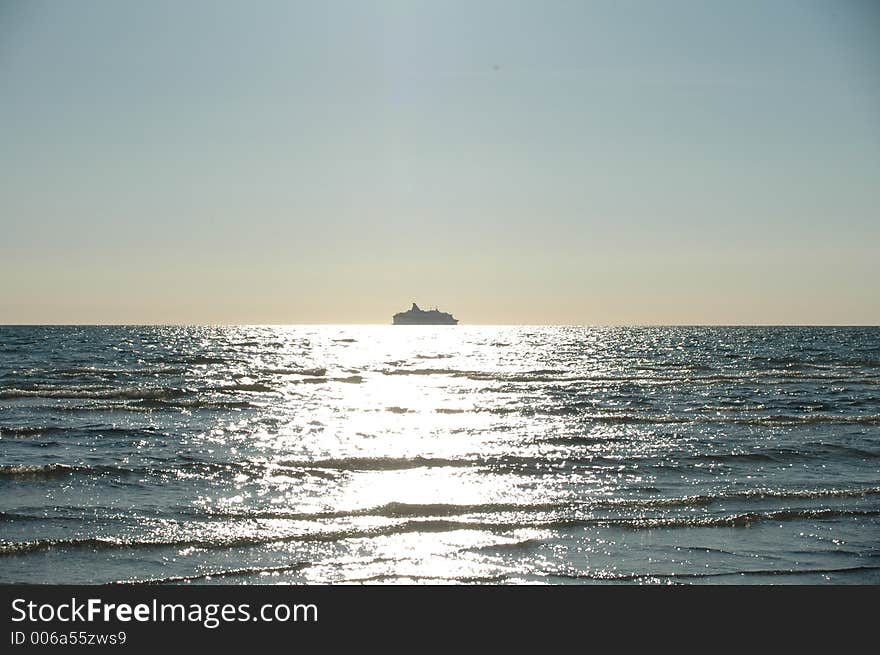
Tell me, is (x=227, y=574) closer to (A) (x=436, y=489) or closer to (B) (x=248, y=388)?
(A) (x=436, y=489)

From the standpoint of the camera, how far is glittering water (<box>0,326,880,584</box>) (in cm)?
1039

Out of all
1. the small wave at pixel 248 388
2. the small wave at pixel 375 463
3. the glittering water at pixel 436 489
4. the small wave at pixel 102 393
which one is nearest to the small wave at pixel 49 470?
the glittering water at pixel 436 489

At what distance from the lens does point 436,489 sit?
1502cm

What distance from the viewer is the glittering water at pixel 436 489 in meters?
10.4

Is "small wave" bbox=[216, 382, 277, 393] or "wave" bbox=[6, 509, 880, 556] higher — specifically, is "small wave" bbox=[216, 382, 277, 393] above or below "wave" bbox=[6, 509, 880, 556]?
above

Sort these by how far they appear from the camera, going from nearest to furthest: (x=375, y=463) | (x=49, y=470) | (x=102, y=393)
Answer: (x=49, y=470), (x=375, y=463), (x=102, y=393)

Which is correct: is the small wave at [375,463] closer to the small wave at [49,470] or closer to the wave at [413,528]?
the small wave at [49,470]

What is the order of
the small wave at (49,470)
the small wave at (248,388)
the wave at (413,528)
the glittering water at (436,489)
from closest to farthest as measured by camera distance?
A: the glittering water at (436,489) → the wave at (413,528) → the small wave at (49,470) → the small wave at (248,388)

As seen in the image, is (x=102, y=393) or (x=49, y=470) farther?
(x=102, y=393)

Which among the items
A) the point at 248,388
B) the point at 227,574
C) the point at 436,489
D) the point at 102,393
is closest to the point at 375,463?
the point at 436,489

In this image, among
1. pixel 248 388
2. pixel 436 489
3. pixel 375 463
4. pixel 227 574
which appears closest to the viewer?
pixel 227 574

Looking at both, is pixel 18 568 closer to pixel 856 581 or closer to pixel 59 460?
pixel 59 460

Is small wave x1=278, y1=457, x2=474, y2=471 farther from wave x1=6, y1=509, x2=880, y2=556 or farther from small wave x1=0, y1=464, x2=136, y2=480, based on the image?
wave x1=6, y1=509, x2=880, y2=556

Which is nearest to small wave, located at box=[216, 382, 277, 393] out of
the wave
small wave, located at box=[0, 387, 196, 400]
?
small wave, located at box=[0, 387, 196, 400]
